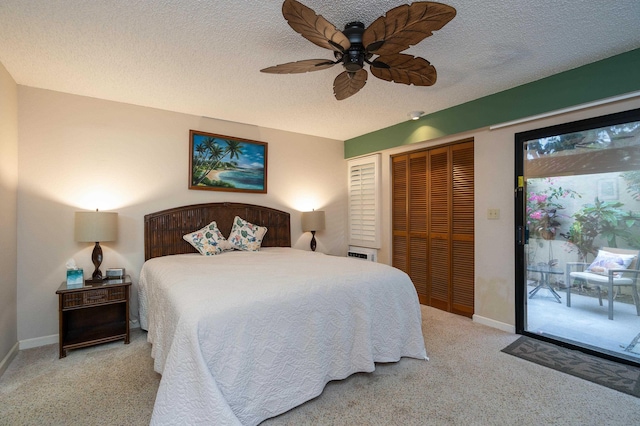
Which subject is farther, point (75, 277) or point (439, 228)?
point (439, 228)

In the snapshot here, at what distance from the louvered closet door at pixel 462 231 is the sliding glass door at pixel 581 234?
0.54m

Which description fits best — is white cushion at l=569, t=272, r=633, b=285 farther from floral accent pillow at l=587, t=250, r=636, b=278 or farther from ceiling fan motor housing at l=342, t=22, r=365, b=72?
ceiling fan motor housing at l=342, t=22, r=365, b=72

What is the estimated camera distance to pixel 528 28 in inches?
79.5

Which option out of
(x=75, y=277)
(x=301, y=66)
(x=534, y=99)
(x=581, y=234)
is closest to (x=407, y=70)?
(x=301, y=66)

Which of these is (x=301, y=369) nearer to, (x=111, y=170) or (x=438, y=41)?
(x=438, y=41)

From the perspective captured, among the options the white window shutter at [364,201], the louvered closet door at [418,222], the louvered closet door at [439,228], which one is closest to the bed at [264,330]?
the louvered closet door at [439,228]

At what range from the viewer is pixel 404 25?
158cm

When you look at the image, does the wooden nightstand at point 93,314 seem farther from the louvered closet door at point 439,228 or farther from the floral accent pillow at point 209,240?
the louvered closet door at point 439,228

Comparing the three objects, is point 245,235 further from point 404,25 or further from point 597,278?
point 597,278

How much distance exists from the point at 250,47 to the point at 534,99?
2.64 m

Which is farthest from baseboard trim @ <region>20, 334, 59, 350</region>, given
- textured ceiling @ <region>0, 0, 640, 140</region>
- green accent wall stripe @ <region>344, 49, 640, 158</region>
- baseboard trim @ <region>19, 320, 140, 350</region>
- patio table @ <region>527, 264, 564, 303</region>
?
patio table @ <region>527, 264, 564, 303</region>

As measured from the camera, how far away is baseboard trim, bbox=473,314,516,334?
308 cm

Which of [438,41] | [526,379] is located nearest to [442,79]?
[438,41]

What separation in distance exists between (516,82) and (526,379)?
A: 261cm
